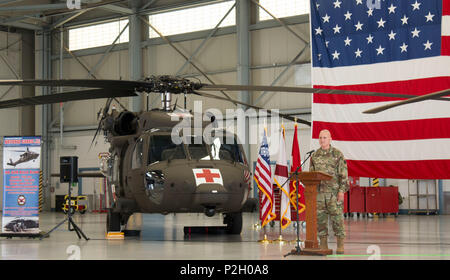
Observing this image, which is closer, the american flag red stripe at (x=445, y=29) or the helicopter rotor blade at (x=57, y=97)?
the helicopter rotor blade at (x=57, y=97)

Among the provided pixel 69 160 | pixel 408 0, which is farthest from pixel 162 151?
pixel 408 0

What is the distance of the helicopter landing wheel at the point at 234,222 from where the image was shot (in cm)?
1121

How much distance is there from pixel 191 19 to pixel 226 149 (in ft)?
49.3

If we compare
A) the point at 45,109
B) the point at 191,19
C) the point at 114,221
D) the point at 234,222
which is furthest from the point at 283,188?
the point at 45,109

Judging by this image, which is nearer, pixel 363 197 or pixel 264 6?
pixel 363 197

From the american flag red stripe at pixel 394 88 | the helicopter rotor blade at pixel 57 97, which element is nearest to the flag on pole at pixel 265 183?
the american flag red stripe at pixel 394 88

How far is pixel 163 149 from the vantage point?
9.93 m

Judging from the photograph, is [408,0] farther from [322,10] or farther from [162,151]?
[162,151]

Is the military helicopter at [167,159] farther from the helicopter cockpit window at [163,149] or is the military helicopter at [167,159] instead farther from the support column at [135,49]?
the support column at [135,49]

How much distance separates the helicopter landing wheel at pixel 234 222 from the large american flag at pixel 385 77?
75.5 inches

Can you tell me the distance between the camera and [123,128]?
10.9 metres

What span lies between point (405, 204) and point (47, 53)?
1708 cm

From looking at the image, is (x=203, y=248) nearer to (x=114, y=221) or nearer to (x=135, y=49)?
(x=114, y=221)

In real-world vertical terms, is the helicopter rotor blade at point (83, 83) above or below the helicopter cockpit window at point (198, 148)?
above
